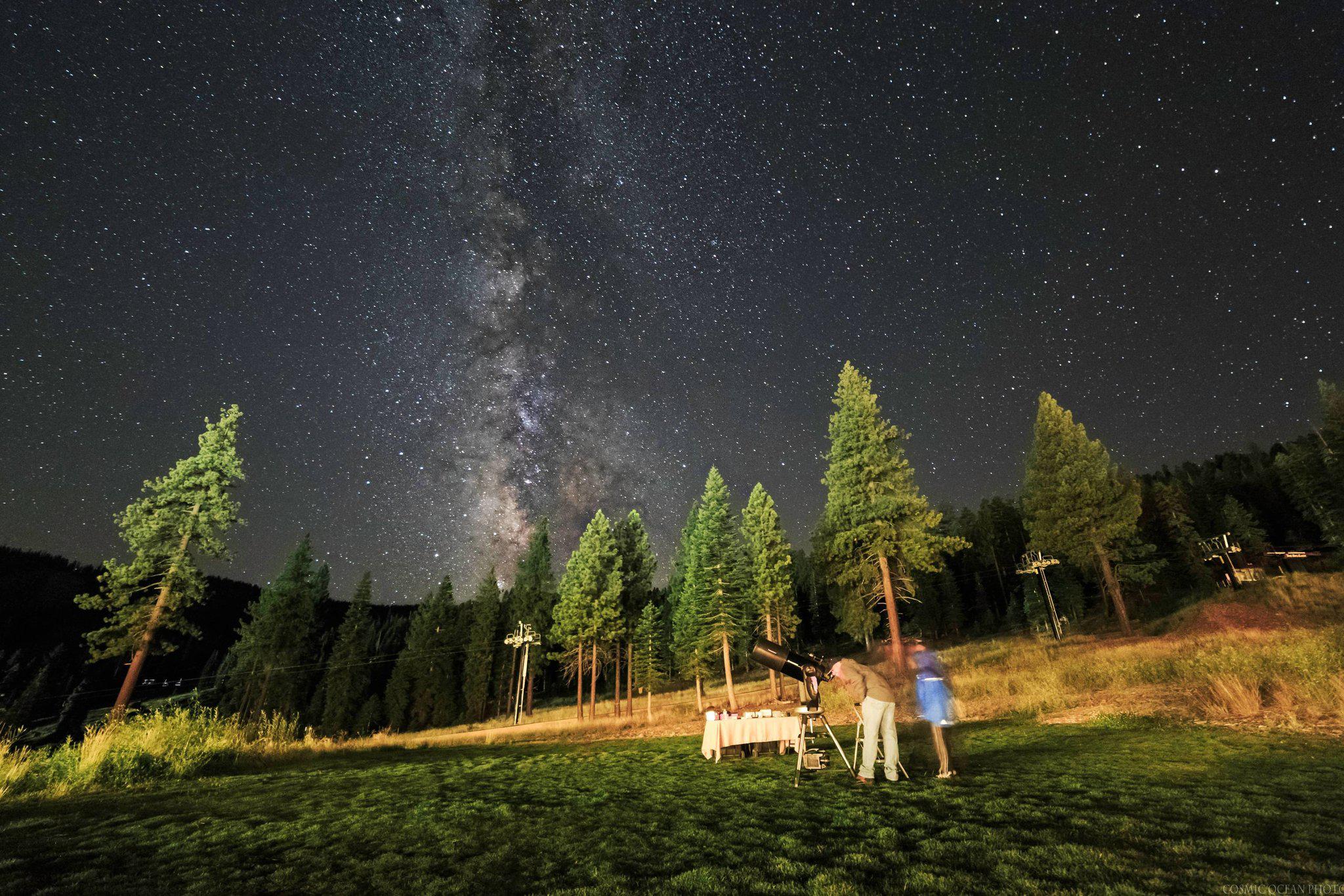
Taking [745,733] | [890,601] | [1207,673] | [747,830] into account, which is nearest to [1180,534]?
[890,601]

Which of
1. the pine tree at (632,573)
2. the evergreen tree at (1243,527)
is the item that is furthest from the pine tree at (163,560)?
the evergreen tree at (1243,527)

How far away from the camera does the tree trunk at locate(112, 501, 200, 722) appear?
22.1 m

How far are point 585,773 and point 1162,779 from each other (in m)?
10.1

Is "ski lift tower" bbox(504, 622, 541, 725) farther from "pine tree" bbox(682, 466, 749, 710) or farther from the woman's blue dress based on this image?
the woman's blue dress

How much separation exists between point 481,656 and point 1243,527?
84599 millimetres

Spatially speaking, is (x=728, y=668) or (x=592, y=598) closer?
(x=728, y=668)

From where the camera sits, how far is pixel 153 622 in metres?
23.0

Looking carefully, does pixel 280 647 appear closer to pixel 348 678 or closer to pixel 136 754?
pixel 348 678

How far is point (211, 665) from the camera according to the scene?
11638 centimetres

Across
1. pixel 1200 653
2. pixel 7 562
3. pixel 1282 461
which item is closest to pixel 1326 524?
pixel 1282 461

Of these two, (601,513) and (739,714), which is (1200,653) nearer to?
(739,714)

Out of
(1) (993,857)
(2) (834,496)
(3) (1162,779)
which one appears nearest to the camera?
(1) (993,857)

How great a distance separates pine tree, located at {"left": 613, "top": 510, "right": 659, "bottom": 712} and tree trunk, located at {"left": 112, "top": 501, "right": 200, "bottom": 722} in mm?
24872

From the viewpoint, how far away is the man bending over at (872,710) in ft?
27.5
